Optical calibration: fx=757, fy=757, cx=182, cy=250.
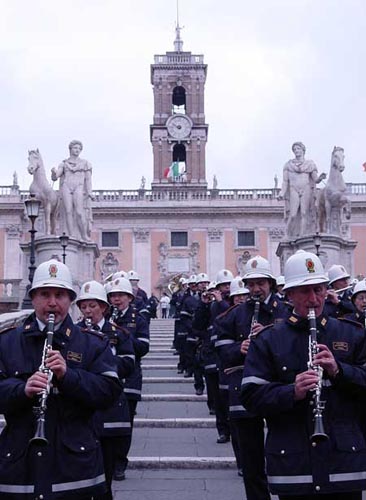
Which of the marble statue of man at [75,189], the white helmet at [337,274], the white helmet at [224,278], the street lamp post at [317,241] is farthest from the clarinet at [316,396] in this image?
the marble statue of man at [75,189]

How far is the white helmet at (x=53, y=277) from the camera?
4691mm

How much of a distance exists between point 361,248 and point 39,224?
Answer: 1329 inches

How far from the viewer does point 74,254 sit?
24734mm

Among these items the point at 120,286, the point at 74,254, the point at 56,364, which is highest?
the point at 74,254

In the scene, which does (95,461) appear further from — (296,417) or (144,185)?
(144,185)

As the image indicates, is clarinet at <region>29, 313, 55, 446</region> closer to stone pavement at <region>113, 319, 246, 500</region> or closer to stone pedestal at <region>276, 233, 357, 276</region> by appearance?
stone pavement at <region>113, 319, 246, 500</region>

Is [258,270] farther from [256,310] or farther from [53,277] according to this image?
[53,277]

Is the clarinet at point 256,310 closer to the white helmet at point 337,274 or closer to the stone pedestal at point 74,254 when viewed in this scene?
the white helmet at point 337,274

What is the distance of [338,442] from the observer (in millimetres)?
4227

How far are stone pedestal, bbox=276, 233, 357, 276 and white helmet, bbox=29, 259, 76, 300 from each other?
1899 cm

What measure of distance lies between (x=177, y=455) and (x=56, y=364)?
551cm

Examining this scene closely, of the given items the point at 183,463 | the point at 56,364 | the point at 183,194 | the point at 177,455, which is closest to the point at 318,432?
the point at 56,364

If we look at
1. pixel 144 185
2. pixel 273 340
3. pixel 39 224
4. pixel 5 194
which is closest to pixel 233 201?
pixel 144 185

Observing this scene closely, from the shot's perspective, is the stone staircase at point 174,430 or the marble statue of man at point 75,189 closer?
the stone staircase at point 174,430
